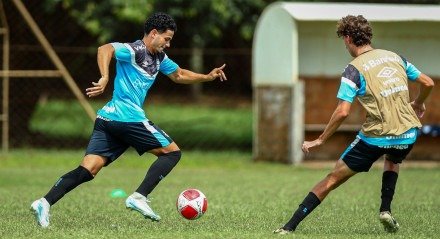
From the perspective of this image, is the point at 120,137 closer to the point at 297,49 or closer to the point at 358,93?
the point at 358,93

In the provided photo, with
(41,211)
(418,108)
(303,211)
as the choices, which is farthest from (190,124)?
(303,211)

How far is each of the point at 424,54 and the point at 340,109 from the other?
1236cm

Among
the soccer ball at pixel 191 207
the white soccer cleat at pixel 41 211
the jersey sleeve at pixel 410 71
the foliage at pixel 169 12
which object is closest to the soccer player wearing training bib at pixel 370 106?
the jersey sleeve at pixel 410 71

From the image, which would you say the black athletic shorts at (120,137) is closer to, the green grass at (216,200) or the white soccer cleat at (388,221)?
the green grass at (216,200)

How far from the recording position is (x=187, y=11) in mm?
21297

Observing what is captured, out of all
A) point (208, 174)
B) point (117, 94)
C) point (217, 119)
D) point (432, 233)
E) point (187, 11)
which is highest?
point (117, 94)

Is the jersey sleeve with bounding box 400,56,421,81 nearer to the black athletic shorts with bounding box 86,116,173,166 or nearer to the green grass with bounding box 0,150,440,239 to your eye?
the green grass with bounding box 0,150,440,239

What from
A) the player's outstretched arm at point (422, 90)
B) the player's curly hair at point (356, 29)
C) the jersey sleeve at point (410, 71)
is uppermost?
the player's curly hair at point (356, 29)

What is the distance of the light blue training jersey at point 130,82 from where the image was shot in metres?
9.82

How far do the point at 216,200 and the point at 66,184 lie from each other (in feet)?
12.0

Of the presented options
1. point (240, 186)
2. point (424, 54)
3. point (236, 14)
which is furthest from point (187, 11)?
point (240, 186)

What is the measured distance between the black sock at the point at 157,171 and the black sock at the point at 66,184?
502 millimetres

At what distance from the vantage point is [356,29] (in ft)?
29.8

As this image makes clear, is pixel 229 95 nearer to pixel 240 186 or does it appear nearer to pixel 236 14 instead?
pixel 236 14
